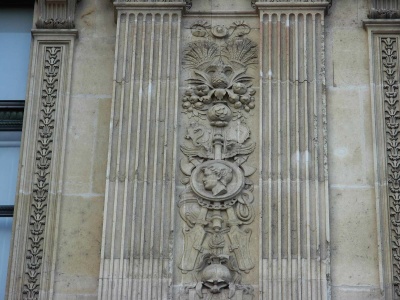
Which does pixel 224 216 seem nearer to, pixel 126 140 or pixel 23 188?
pixel 126 140

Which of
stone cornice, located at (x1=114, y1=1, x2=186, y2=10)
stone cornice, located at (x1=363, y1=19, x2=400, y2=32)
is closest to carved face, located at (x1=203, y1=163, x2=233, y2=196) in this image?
stone cornice, located at (x1=114, y1=1, x2=186, y2=10)

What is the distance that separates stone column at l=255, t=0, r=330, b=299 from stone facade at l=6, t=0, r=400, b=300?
0.02m

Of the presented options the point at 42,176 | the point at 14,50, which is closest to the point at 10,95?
the point at 14,50

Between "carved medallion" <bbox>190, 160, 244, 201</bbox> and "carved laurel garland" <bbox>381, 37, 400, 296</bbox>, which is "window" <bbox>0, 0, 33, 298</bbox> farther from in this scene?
"carved laurel garland" <bbox>381, 37, 400, 296</bbox>

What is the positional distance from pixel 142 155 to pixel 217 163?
0.96 meters

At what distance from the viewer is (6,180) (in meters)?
15.8

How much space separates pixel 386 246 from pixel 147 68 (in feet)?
12.9

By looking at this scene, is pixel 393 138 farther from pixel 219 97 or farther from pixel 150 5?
pixel 150 5

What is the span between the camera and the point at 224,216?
14.9 metres

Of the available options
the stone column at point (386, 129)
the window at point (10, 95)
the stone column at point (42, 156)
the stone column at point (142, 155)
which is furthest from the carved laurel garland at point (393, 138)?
the window at point (10, 95)

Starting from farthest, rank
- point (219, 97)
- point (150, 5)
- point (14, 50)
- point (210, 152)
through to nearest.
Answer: point (14, 50) < point (150, 5) < point (219, 97) < point (210, 152)

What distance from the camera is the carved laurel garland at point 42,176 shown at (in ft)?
48.5

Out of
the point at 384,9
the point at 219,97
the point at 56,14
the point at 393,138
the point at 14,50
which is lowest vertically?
the point at 393,138

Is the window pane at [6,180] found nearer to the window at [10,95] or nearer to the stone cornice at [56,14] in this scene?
the window at [10,95]
